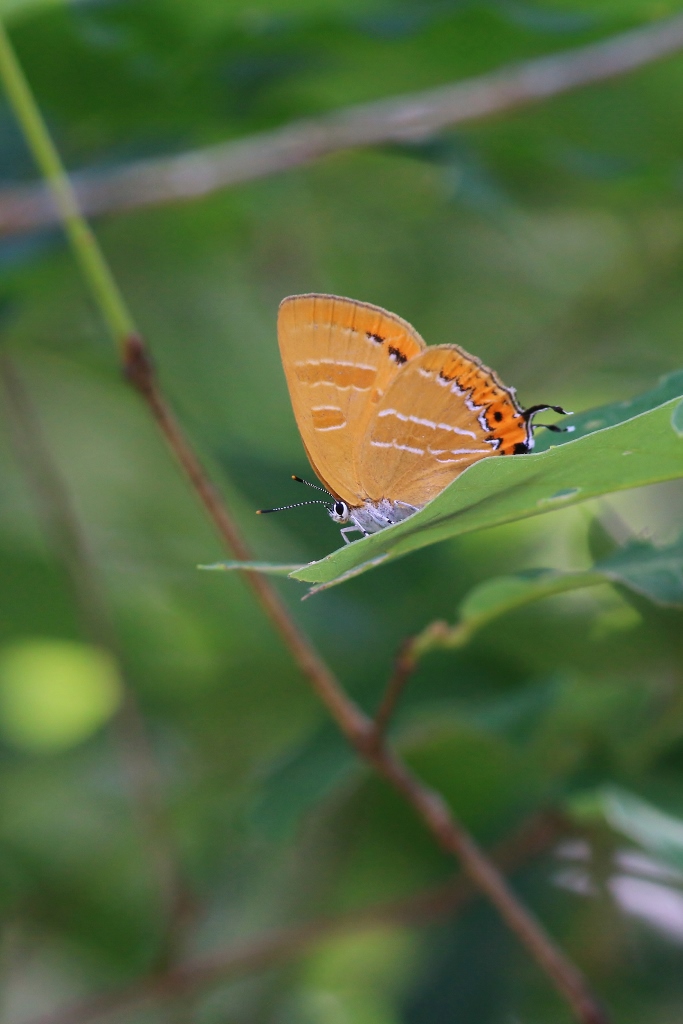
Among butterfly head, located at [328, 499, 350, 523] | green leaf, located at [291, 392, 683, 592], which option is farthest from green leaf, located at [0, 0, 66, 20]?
green leaf, located at [291, 392, 683, 592]

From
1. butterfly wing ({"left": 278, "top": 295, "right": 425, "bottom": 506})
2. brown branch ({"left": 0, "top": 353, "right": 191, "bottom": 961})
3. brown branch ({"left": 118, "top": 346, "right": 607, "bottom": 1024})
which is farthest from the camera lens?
brown branch ({"left": 0, "top": 353, "right": 191, "bottom": 961})

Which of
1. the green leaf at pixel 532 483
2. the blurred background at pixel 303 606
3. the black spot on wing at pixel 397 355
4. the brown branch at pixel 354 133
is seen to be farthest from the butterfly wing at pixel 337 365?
the green leaf at pixel 532 483

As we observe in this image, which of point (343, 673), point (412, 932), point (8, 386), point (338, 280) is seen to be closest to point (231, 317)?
point (338, 280)

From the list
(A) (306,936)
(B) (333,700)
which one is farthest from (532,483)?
(A) (306,936)

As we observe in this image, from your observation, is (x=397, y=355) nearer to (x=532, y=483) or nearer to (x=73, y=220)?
(x=73, y=220)

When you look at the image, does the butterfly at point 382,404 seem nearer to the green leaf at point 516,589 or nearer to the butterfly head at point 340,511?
the butterfly head at point 340,511

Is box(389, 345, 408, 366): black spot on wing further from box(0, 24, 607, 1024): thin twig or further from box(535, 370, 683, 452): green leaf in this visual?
box(0, 24, 607, 1024): thin twig
